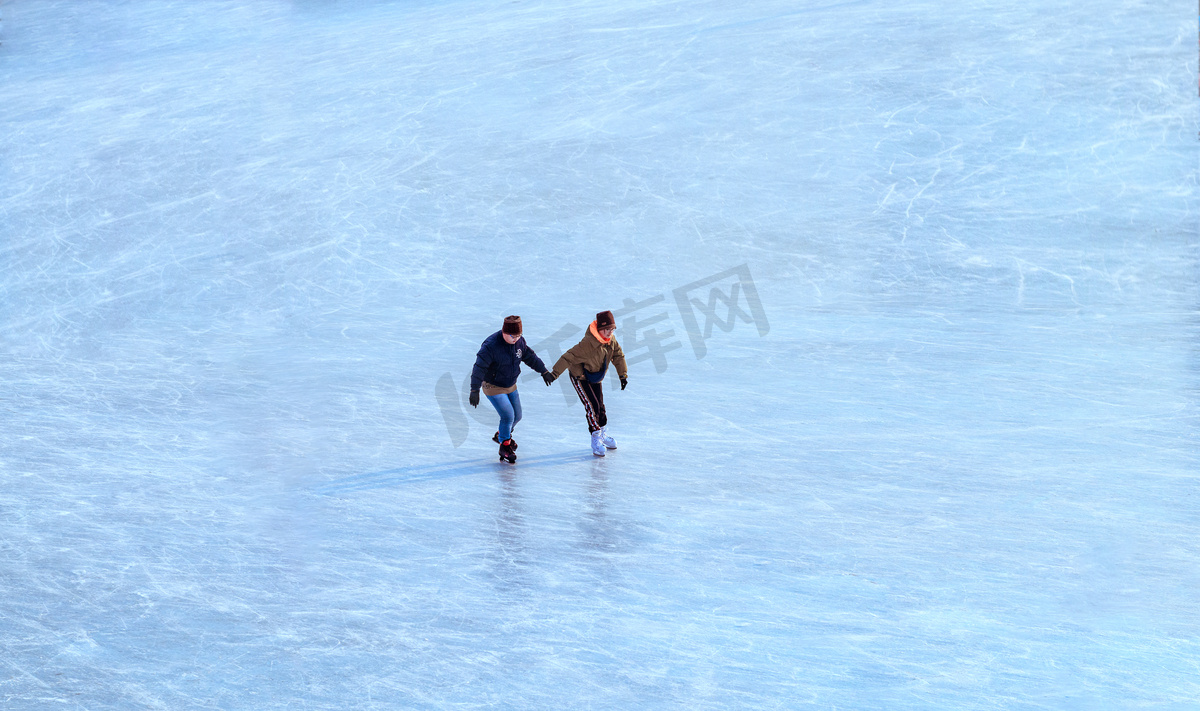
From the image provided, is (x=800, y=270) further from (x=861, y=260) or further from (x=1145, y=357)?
(x=1145, y=357)

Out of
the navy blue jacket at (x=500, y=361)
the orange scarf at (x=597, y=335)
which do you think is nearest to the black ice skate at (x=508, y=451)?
the navy blue jacket at (x=500, y=361)

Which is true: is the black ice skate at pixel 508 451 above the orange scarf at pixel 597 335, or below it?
below

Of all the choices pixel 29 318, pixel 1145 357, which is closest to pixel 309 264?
pixel 29 318

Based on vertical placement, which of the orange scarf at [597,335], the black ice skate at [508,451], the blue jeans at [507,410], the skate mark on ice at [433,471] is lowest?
the skate mark on ice at [433,471]

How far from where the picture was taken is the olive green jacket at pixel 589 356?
25.3ft

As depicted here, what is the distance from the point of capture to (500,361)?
748 centimetres

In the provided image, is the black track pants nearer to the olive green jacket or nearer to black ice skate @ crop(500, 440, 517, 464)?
the olive green jacket

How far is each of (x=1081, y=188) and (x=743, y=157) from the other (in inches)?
156

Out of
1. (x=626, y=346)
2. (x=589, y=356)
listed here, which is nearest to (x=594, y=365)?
(x=589, y=356)

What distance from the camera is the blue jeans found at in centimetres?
770

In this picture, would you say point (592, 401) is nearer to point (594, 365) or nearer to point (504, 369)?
point (594, 365)

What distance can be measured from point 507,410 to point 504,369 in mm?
372

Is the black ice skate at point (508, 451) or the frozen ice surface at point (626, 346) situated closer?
the frozen ice surface at point (626, 346)

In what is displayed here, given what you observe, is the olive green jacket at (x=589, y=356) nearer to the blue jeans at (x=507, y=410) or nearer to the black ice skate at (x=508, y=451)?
the blue jeans at (x=507, y=410)
